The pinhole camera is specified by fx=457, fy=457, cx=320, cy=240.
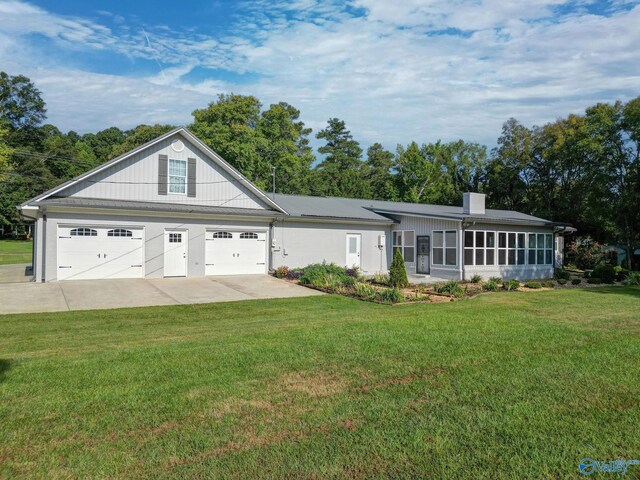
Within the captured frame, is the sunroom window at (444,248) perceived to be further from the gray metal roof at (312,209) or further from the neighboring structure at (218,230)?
the gray metal roof at (312,209)

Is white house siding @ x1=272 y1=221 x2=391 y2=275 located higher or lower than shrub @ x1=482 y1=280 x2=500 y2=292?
higher

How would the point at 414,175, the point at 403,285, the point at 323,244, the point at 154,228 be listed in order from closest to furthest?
the point at 403,285
the point at 154,228
the point at 323,244
the point at 414,175

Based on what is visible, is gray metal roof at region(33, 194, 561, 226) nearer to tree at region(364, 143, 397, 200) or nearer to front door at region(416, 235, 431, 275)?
front door at region(416, 235, 431, 275)

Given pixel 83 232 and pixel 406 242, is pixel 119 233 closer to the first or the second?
pixel 83 232

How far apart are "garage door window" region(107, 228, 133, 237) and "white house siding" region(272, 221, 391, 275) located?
6.00 metres

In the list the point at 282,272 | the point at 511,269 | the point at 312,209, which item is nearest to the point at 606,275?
the point at 511,269

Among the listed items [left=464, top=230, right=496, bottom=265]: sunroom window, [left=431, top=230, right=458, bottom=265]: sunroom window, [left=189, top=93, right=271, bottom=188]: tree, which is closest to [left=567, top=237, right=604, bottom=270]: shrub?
[left=464, top=230, right=496, bottom=265]: sunroom window

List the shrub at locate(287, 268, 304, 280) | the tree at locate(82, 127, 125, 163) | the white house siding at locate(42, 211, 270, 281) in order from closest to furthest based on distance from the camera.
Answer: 1. the white house siding at locate(42, 211, 270, 281)
2. the shrub at locate(287, 268, 304, 280)
3. the tree at locate(82, 127, 125, 163)

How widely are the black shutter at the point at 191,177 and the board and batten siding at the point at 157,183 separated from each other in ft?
0.28

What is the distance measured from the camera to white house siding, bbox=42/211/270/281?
15.8m

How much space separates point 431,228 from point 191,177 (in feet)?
35.4

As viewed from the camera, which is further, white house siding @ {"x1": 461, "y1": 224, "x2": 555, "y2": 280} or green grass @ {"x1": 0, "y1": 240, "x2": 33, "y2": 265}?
green grass @ {"x1": 0, "y1": 240, "x2": 33, "y2": 265}

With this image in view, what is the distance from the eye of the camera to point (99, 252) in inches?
655

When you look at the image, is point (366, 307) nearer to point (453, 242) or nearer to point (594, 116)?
point (453, 242)
